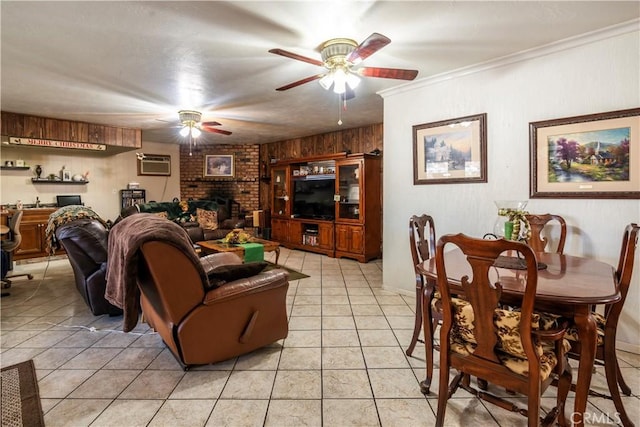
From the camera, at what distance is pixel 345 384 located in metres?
1.88

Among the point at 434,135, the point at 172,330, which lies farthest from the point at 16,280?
the point at 434,135

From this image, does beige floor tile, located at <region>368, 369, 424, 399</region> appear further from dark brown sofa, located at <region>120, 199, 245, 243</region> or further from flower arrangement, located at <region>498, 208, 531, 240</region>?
dark brown sofa, located at <region>120, 199, 245, 243</region>

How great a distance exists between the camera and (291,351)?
7.43ft

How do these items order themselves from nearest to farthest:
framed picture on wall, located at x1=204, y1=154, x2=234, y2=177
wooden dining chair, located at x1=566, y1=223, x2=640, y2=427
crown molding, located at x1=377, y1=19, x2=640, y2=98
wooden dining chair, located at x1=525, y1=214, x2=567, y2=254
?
wooden dining chair, located at x1=566, y1=223, x2=640, y2=427, crown molding, located at x1=377, y1=19, x2=640, y2=98, wooden dining chair, located at x1=525, y1=214, x2=567, y2=254, framed picture on wall, located at x1=204, y1=154, x2=234, y2=177

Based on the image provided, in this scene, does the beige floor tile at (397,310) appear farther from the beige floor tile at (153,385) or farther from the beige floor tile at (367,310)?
the beige floor tile at (153,385)

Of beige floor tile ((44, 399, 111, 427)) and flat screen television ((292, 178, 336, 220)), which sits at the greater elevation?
flat screen television ((292, 178, 336, 220))

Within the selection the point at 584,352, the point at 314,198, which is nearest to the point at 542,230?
the point at 584,352

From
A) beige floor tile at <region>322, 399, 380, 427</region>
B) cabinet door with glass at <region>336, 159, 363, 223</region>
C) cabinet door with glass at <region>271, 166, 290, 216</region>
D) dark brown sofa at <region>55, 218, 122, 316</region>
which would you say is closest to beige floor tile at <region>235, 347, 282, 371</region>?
beige floor tile at <region>322, 399, 380, 427</region>

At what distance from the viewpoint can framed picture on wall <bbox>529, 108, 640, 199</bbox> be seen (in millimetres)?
2221

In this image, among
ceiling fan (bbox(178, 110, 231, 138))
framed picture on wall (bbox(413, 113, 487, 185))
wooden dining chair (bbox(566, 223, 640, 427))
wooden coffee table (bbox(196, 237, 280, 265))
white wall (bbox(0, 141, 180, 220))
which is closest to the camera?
wooden dining chair (bbox(566, 223, 640, 427))

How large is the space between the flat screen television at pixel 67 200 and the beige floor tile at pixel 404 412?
656cm

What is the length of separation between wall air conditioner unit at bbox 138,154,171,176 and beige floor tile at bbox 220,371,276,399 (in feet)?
20.5

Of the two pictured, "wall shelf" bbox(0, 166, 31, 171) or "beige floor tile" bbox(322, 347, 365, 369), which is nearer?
"beige floor tile" bbox(322, 347, 365, 369)

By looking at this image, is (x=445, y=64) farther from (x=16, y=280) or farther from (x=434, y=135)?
(x=16, y=280)
